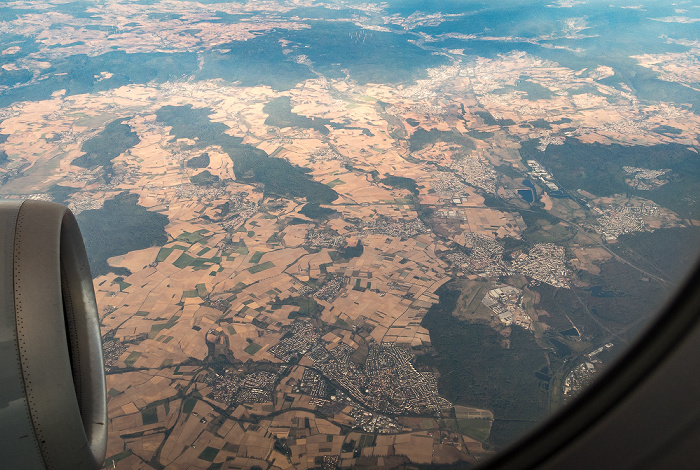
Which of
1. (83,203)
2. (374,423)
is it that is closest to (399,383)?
(374,423)

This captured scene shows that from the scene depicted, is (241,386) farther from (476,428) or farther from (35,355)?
(35,355)

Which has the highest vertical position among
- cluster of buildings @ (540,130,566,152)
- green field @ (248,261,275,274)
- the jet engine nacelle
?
the jet engine nacelle

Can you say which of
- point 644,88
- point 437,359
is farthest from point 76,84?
point 644,88

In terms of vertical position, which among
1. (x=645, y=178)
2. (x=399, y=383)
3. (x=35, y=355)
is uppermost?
(x=35, y=355)

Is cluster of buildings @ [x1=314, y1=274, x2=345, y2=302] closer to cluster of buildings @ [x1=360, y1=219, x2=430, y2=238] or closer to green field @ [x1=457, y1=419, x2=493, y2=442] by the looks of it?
cluster of buildings @ [x1=360, y1=219, x2=430, y2=238]

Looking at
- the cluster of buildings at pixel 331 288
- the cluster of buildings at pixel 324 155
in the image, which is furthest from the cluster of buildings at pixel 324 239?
the cluster of buildings at pixel 324 155

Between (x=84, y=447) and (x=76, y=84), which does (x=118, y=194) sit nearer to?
(x=84, y=447)

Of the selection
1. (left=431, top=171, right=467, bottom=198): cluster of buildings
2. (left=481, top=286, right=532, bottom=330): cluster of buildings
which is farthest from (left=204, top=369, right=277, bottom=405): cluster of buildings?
(left=431, top=171, right=467, bottom=198): cluster of buildings

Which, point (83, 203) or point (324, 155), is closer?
point (83, 203)
